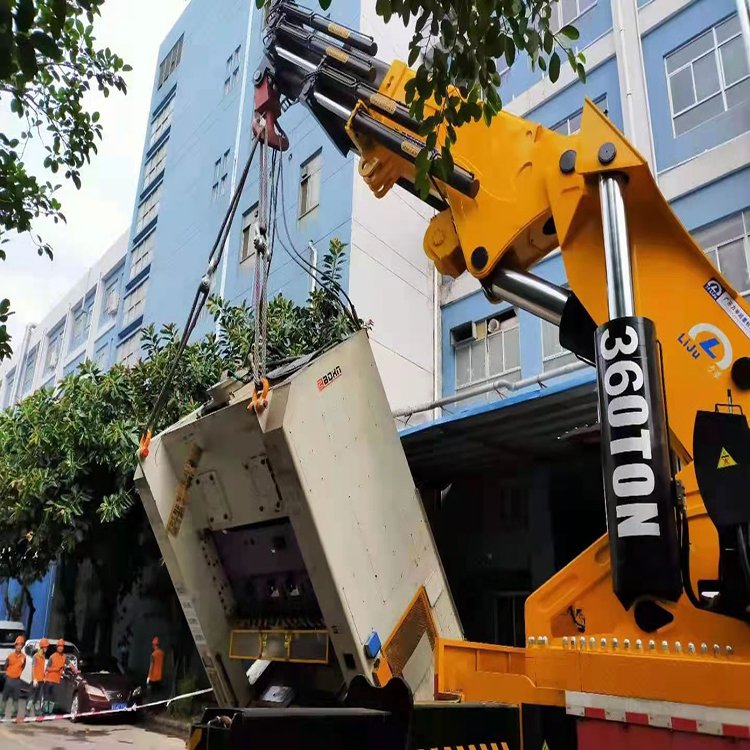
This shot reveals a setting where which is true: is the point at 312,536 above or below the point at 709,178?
below

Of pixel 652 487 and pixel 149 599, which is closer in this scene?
pixel 652 487

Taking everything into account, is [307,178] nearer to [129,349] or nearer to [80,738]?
[80,738]

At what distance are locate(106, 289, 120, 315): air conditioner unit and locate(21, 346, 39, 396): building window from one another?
36.7 ft

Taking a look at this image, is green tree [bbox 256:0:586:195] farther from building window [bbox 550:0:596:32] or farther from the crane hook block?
building window [bbox 550:0:596:32]

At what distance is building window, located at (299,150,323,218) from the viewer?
14.6 m

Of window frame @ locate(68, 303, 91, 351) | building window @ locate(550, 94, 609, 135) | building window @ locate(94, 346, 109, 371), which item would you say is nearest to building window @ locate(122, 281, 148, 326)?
building window @ locate(94, 346, 109, 371)

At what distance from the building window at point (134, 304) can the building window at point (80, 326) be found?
5.31 metres

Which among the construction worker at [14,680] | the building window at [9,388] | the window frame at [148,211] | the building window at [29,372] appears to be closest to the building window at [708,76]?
the construction worker at [14,680]

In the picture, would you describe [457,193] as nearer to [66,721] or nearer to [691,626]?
[691,626]

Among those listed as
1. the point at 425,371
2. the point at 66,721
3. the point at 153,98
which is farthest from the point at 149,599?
the point at 153,98

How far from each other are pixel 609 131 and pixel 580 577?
2.08 meters

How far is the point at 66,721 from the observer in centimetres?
1116

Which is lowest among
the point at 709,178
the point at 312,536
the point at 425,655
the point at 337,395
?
the point at 425,655

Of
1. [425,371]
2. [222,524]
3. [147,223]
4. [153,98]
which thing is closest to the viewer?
[222,524]
